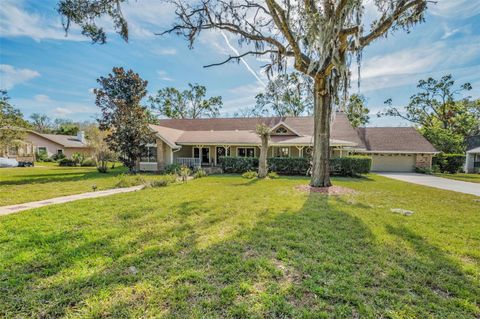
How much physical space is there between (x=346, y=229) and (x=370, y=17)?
1063 centimetres

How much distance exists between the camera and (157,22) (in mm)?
11414

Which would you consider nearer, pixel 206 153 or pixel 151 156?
pixel 151 156

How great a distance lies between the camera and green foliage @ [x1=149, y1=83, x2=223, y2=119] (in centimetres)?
3681

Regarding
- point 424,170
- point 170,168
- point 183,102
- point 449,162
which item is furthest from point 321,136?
point 183,102

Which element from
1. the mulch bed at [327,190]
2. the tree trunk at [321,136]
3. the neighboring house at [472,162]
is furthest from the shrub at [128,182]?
the neighboring house at [472,162]

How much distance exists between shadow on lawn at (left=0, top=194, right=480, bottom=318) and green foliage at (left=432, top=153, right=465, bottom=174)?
25.0m

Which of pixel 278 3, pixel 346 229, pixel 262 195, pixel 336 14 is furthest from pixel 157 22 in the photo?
pixel 346 229

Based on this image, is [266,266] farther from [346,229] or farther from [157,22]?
[157,22]

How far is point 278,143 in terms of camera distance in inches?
769

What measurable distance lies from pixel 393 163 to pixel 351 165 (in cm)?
1003

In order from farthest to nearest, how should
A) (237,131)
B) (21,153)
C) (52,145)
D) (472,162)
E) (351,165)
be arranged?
(52,145), (21,153), (472,162), (237,131), (351,165)

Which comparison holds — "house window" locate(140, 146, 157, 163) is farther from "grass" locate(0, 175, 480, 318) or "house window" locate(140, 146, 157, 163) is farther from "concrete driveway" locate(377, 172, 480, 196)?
"concrete driveway" locate(377, 172, 480, 196)

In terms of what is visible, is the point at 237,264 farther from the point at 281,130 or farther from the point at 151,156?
the point at 281,130

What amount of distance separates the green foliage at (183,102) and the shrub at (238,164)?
2149 cm
